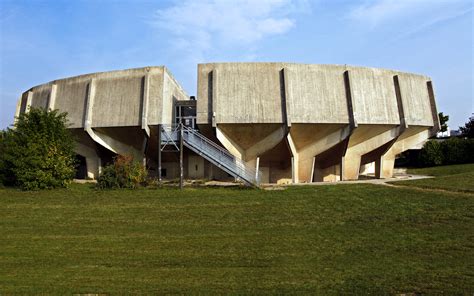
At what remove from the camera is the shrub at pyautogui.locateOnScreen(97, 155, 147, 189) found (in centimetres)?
2395

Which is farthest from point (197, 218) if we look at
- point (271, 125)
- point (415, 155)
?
point (415, 155)

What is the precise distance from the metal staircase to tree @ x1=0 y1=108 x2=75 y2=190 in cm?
643

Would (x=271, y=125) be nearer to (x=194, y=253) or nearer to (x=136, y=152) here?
(x=136, y=152)

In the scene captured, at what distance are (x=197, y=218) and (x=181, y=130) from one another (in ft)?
30.8

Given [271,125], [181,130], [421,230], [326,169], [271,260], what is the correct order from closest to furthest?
[271,260] → [421,230] → [181,130] → [271,125] → [326,169]

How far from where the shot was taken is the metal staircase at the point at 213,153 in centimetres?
2444

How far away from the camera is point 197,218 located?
16.9 metres

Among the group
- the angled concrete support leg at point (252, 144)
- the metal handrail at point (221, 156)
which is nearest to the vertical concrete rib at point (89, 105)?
the metal handrail at point (221, 156)

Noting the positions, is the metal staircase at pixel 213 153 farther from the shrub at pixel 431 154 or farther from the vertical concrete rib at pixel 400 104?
the shrub at pixel 431 154

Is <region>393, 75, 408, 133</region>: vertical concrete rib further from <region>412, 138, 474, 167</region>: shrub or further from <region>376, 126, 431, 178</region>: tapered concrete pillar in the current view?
<region>412, 138, 474, 167</region>: shrub

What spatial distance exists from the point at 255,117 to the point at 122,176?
30.6ft

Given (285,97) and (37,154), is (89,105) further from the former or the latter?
(285,97)

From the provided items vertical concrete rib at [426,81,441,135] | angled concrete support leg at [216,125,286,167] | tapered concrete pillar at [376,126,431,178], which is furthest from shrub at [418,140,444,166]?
angled concrete support leg at [216,125,286,167]

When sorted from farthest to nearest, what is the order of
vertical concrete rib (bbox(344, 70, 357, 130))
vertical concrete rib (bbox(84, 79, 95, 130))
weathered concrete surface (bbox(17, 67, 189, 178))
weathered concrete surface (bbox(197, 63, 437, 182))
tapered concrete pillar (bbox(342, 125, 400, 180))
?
tapered concrete pillar (bbox(342, 125, 400, 180))
vertical concrete rib (bbox(84, 79, 95, 130))
weathered concrete surface (bbox(17, 67, 189, 178))
vertical concrete rib (bbox(344, 70, 357, 130))
weathered concrete surface (bbox(197, 63, 437, 182))
